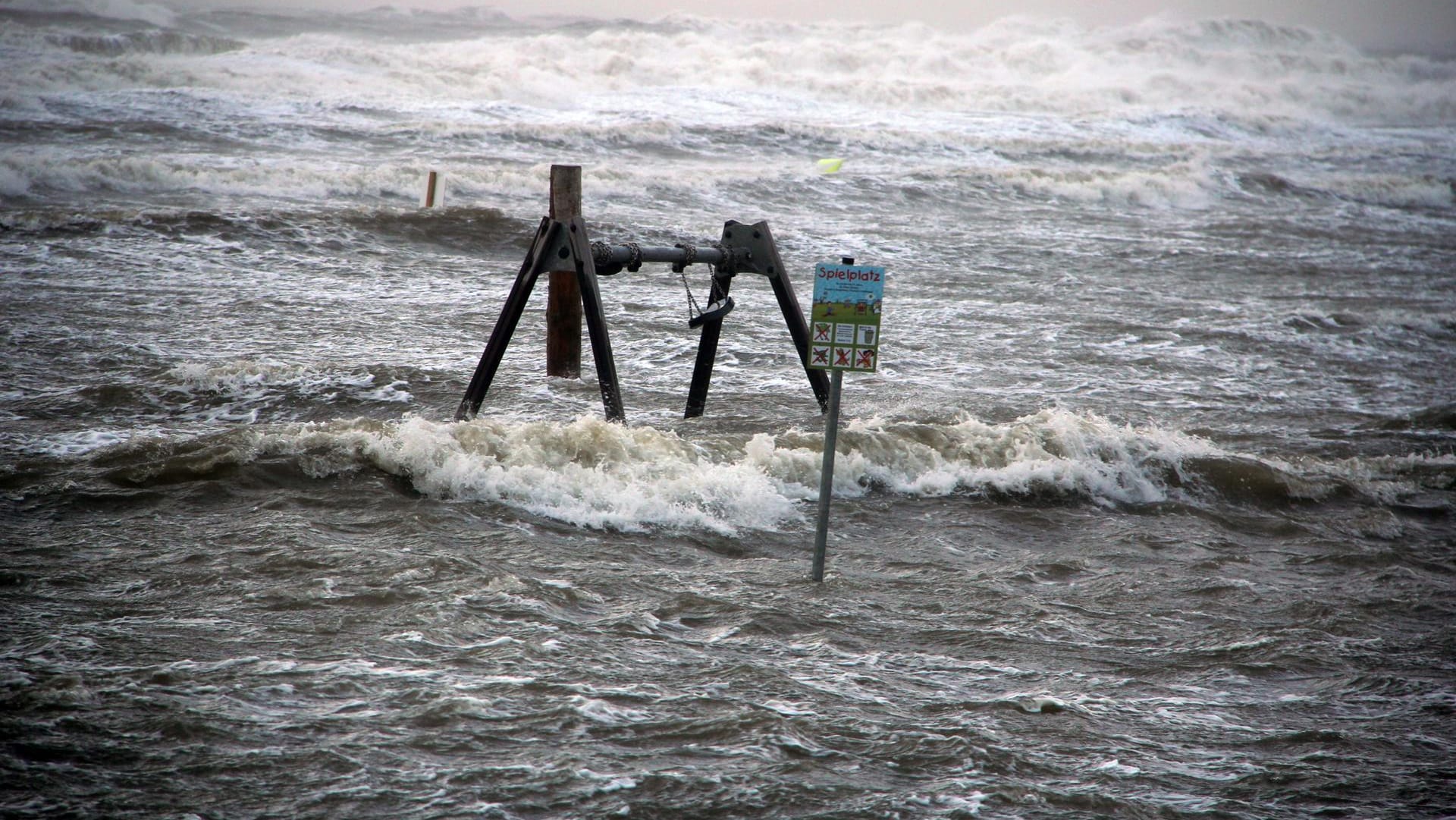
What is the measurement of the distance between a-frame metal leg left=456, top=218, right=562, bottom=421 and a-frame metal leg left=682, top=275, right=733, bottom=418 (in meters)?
1.19

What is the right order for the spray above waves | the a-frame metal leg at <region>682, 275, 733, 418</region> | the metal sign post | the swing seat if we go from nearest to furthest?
the metal sign post < the spray above waves < the swing seat < the a-frame metal leg at <region>682, 275, 733, 418</region>

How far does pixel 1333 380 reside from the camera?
1127 cm

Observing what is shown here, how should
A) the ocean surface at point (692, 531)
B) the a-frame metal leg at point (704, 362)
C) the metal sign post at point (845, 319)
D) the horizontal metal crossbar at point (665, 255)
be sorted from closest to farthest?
1. the ocean surface at point (692, 531)
2. the metal sign post at point (845, 319)
3. the horizontal metal crossbar at point (665, 255)
4. the a-frame metal leg at point (704, 362)

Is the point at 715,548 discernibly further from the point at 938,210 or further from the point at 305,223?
the point at 938,210

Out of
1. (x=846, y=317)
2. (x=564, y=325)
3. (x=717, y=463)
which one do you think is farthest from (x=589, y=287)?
(x=846, y=317)

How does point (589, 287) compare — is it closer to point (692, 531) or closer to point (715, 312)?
point (715, 312)

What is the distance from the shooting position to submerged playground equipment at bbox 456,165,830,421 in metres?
6.55

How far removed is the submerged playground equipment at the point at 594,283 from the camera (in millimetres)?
6551

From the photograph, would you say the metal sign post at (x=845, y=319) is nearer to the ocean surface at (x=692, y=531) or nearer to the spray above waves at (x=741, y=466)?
the ocean surface at (x=692, y=531)

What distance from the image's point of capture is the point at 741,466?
7078 mm

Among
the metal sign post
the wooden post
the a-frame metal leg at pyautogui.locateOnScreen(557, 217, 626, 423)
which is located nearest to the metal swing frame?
the a-frame metal leg at pyautogui.locateOnScreen(557, 217, 626, 423)

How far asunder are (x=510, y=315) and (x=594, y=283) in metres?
0.55

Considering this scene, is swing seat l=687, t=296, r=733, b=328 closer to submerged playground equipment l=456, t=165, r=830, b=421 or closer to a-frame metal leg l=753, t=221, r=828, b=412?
submerged playground equipment l=456, t=165, r=830, b=421

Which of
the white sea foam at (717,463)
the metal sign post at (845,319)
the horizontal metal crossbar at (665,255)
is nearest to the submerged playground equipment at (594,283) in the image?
the horizontal metal crossbar at (665,255)
